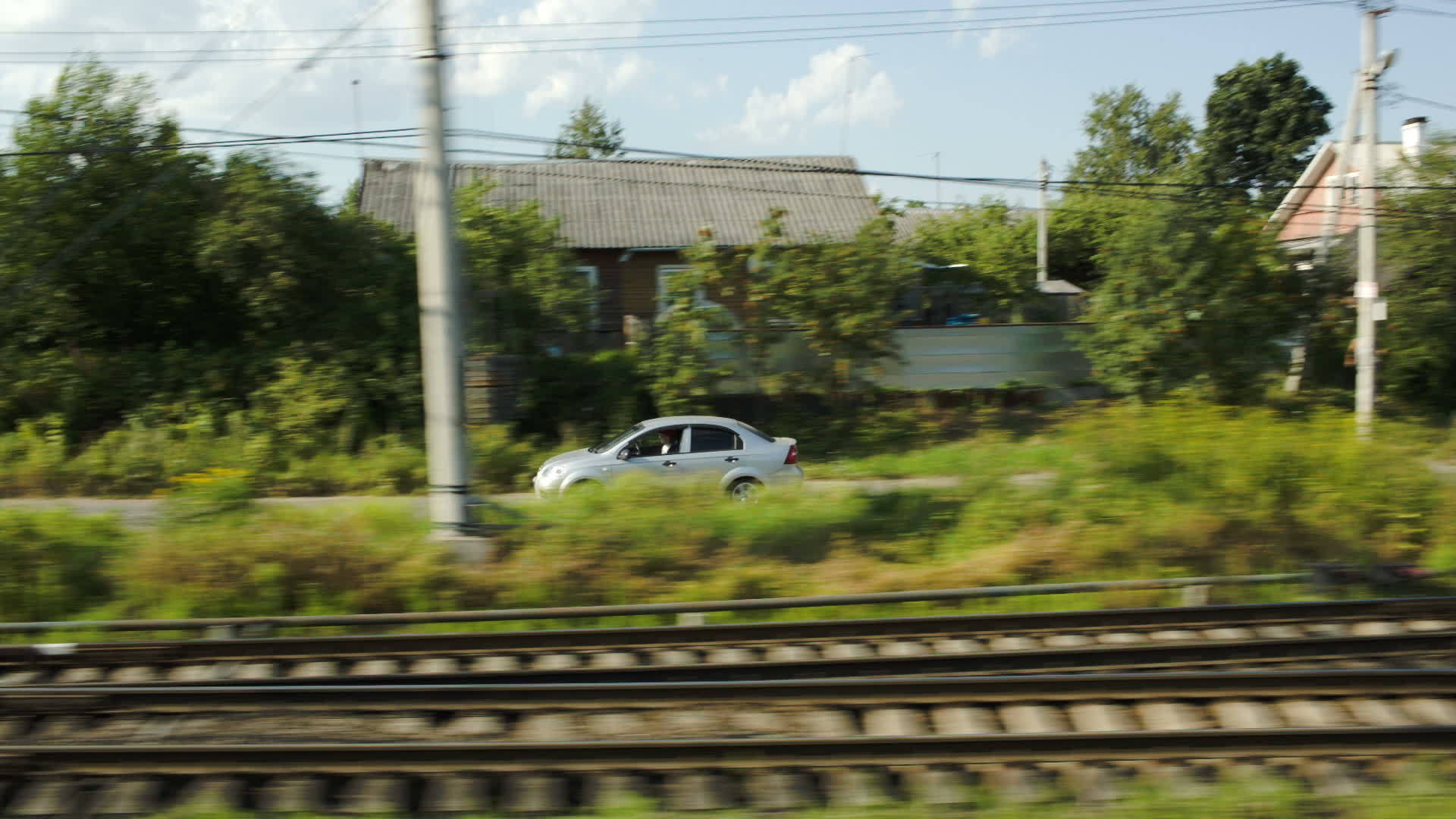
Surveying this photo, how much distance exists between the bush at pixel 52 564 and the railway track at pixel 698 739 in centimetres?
310

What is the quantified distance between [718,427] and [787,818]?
9.30m

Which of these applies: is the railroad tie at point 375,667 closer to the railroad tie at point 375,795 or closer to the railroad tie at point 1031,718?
the railroad tie at point 375,795

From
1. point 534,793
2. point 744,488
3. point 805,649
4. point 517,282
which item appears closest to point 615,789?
point 534,793

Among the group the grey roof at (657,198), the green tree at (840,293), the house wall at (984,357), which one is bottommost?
the house wall at (984,357)

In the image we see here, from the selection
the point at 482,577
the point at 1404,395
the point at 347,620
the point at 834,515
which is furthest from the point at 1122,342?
the point at 347,620

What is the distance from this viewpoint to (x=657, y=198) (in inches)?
1203

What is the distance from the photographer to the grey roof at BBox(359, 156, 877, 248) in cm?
2880

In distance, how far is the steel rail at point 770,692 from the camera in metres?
6.60

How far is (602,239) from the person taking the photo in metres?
28.2

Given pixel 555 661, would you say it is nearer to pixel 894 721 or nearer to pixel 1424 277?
pixel 894 721

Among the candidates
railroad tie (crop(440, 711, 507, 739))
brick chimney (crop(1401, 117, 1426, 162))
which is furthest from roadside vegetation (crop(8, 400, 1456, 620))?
brick chimney (crop(1401, 117, 1426, 162))

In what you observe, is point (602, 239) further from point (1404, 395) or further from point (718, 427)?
point (1404, 395)

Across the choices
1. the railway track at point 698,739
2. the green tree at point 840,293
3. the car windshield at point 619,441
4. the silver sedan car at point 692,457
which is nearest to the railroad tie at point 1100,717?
the railway track at point 698,739

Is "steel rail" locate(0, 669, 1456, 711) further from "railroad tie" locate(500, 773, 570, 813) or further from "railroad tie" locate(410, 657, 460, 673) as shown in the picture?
"railroad tie" locate(500, 773, 570, 813)
